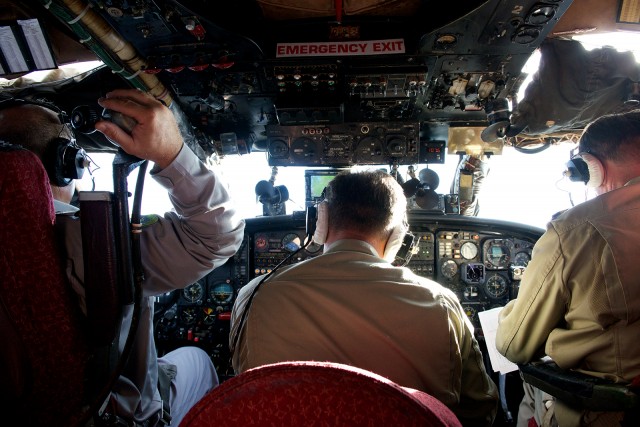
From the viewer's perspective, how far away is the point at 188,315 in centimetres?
295

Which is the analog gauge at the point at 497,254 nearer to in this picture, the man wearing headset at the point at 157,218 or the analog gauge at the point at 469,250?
the analog gauge at the point at 469,250

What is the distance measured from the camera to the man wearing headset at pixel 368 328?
968 millimetres

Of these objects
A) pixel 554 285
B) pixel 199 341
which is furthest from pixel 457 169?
pixel 199 341

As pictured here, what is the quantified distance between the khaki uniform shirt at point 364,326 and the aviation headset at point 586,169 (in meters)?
0.93

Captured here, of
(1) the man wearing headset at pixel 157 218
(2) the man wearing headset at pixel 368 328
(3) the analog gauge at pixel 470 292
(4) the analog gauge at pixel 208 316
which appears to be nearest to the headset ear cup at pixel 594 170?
(2) the man wearing headset at pixel 368 328

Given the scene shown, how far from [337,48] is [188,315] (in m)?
2.26

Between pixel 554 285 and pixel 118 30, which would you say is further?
pixel 118 30

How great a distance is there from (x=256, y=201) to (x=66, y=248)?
208 centimetres

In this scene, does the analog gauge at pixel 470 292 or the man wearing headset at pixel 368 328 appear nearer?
the man wearing headset at pixel 368 328

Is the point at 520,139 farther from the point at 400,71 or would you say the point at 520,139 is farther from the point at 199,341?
the point at 199,341

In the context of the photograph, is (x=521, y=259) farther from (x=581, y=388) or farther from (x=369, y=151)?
(x=581, y=388)

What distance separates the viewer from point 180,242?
1.11 m

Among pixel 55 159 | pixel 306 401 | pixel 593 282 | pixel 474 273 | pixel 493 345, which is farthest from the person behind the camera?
pixel 474 273

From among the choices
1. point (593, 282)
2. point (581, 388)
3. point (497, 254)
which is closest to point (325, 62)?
point (593, 282)
